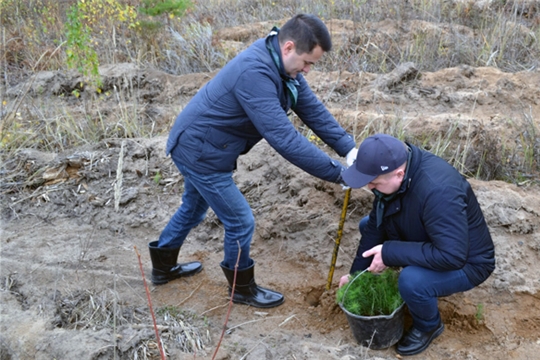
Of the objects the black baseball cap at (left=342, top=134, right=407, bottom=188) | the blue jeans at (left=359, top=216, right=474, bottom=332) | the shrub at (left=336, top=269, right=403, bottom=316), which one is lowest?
the shrub at (left=336, top=269, right=403, bottom=316)

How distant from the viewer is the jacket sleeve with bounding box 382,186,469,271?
2.65 meters

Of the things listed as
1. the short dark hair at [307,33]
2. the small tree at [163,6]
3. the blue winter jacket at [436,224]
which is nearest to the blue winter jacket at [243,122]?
the short dark hair at [307,33]

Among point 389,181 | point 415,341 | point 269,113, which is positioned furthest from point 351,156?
point 415,341

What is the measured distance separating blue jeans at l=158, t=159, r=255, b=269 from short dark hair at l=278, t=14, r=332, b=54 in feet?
3.08

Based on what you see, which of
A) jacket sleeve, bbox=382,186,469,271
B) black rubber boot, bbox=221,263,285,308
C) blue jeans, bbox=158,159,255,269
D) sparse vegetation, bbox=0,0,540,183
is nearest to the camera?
jacket sleeve, bbox=382,186,469,271

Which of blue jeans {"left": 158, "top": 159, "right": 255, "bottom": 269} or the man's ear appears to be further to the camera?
blue jeans {"left": 158, "top": 159, "right": 255, "bottom": 269}

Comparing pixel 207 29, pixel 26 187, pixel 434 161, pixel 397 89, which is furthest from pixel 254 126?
pixel 207 29

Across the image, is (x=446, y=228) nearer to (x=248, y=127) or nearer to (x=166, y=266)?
(x=248, y=127)

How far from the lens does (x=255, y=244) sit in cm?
446

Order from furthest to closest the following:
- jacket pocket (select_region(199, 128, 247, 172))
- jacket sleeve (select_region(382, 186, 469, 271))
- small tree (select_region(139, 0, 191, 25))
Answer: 1. small tree (select_region(139, 0, 191, 25))
2. jacket pocket (select_region(199, 128, 247, 172))
3. jacket sleeve (select_region(382, 186, 469, 271))

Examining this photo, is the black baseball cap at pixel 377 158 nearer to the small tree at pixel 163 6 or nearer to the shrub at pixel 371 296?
the shrub at pixel 371 296

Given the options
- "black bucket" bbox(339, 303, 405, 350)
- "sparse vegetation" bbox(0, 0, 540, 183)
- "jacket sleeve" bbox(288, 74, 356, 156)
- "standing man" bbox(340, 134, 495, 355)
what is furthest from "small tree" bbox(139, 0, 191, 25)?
"black bucket" bbox(339, 303, 405, 350)

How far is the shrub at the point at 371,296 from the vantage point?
308 centimetres

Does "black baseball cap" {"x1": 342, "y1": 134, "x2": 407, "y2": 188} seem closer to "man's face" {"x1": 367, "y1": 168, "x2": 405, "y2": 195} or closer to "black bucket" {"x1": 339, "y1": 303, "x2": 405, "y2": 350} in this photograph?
"man's face" {"x1": 367, "y1": 168, "x2": 405, "y2": 195}
